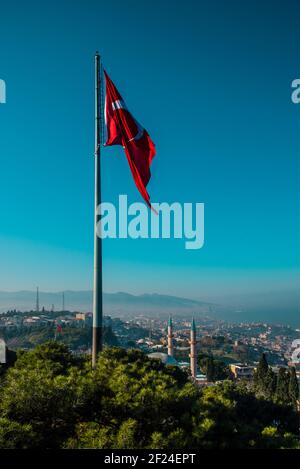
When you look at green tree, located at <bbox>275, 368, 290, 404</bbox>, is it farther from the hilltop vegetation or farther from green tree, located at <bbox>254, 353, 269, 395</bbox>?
the hilltop vegetation

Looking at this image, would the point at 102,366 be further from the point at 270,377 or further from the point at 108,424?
the point at 270,377

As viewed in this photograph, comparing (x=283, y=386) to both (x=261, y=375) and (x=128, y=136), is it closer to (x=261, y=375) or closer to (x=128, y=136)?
(x=261, y=375)

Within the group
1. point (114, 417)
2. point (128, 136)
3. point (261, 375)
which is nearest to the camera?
point (114, 417)

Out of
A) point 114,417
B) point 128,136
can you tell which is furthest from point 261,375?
point 114,417

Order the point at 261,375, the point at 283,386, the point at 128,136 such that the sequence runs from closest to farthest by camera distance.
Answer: the point at 128,136
the point at 283,386
the point at 261,375

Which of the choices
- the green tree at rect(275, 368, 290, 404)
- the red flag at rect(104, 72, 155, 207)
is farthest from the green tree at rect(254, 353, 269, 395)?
the red flag at rect(104, 72, 155, 207)

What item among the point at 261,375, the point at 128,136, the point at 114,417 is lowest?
the point at 261,375

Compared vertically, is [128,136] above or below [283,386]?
above

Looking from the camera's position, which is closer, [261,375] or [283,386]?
[283,386]
